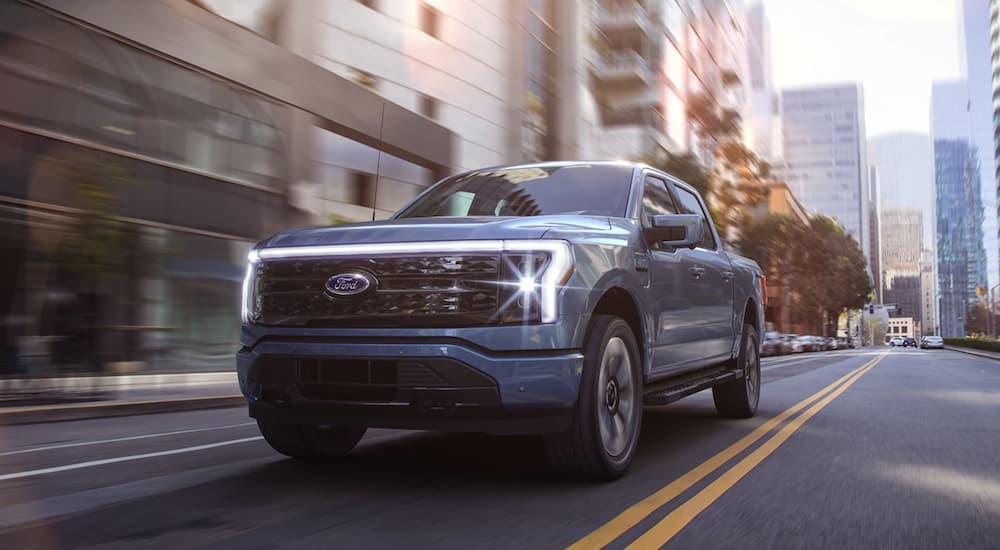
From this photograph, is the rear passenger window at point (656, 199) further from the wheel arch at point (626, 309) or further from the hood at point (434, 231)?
the hood at point (434, 231)

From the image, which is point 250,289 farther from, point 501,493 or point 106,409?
point 106,409

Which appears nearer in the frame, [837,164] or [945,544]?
[945,544]

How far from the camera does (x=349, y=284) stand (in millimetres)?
4164

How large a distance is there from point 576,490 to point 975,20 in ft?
622

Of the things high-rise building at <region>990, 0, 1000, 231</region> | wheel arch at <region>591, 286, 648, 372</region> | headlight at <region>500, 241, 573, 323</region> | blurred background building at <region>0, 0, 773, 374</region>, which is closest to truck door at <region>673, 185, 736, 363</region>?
wheel arch at <region>591, 286, 648, 372</region>

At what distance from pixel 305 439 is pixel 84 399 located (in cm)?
634

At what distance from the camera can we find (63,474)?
4.90 m

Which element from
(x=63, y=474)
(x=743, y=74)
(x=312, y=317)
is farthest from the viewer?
(x=743, y=74)

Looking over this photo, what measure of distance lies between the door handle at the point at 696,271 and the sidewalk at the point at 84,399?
6474 mm

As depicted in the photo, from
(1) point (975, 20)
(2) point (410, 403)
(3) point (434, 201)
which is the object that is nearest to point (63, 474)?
(2) point (410, 403)

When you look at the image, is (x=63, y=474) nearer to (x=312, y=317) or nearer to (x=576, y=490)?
(x=312, y=317)

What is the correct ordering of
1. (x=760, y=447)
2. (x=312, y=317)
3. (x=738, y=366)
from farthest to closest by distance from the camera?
1. (x=738, y=366)
2. (x=760, y=447)
3. (x=312, y=317)

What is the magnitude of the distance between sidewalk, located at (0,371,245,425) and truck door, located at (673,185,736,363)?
638 centimetres

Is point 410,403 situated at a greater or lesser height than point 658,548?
greater
